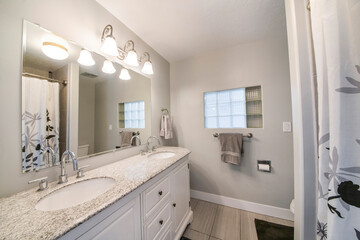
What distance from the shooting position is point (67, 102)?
3.14ft

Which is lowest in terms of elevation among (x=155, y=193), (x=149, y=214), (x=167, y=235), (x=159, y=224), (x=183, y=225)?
(x=183, y=225)

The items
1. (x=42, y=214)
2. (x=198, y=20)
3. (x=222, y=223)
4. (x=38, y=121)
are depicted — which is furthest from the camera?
(x=222, y=223)

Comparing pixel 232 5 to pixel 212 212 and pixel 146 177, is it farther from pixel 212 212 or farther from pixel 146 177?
pixel 212 212


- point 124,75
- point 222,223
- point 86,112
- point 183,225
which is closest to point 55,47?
point 86,112

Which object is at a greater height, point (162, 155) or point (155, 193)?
point (162, 155)

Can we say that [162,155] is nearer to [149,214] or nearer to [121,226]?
[149,214]

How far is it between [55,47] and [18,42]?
18 centimetres

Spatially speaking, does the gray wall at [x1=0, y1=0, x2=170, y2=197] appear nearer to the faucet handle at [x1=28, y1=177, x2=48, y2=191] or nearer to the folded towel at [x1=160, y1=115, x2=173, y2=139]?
the faucet handle at [x1=28, y1=177, x2=48, y2=191]

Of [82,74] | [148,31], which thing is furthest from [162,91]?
[82,74]

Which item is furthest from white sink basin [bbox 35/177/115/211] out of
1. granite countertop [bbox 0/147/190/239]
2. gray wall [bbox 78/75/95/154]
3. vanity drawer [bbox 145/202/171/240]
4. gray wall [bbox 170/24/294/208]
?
gray wall [bbox 170/24/294/208]

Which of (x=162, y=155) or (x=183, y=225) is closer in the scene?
(x=183, y=225)

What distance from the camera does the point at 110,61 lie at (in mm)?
1283

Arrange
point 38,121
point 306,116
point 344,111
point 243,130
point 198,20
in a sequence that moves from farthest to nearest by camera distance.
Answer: point 243,130
point 198,20
point 38,121
point 306,116
point 344,111

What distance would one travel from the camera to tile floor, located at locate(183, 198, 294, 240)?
1.37m
